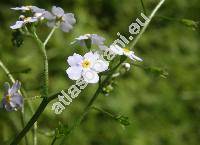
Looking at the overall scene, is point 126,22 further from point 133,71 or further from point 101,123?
point 101,123

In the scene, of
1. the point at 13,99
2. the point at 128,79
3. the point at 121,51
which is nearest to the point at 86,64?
the point at 121,51

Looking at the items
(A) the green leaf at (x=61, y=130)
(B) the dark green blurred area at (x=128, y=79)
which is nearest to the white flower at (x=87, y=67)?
(A) the green leaf at (x=61, y=130)

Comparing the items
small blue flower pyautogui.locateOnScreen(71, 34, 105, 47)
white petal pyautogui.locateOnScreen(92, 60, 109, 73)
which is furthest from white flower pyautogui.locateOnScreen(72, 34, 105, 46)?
white petal pyautogui.locateOnScreen(92, 60, 109, 73)

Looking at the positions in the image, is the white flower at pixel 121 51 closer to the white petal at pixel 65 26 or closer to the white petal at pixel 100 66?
the white petal at pixel 100 66

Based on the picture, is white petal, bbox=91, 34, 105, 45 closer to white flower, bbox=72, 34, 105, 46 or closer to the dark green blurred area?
white flower, bbox=72, 34, 105, 46

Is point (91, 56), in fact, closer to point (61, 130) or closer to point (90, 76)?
point (90, 76)
